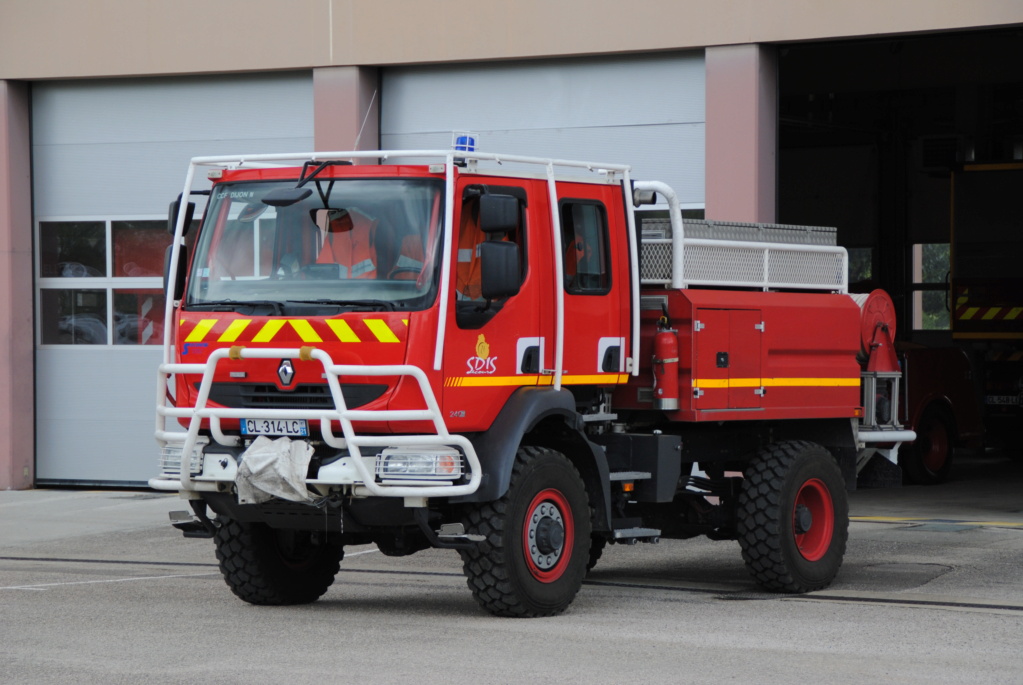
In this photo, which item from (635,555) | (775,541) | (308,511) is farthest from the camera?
(635,555)

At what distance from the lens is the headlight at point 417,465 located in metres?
8.66

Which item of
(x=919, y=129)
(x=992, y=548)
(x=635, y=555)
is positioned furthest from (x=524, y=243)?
(x=919, y=129)

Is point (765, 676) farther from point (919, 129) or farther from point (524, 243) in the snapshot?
point (919, 129)

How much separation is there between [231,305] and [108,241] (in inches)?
379

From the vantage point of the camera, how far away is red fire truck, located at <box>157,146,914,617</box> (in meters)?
8.80

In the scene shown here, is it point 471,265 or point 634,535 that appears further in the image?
point 634,535

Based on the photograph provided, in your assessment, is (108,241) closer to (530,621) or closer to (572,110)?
(572,110)

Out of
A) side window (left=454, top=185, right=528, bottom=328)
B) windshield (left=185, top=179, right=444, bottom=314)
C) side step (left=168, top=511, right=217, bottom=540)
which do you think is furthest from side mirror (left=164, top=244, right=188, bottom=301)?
side window (left=454, top=185, right=528, bottom=328)

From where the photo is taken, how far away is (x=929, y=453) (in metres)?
19.4

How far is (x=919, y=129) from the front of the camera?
2931 cm

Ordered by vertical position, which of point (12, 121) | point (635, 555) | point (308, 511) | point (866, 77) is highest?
point (866, 77)

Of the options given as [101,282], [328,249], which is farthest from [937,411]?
[328,249]

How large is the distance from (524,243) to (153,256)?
9.72 meters

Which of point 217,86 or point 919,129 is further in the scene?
point 919,129
